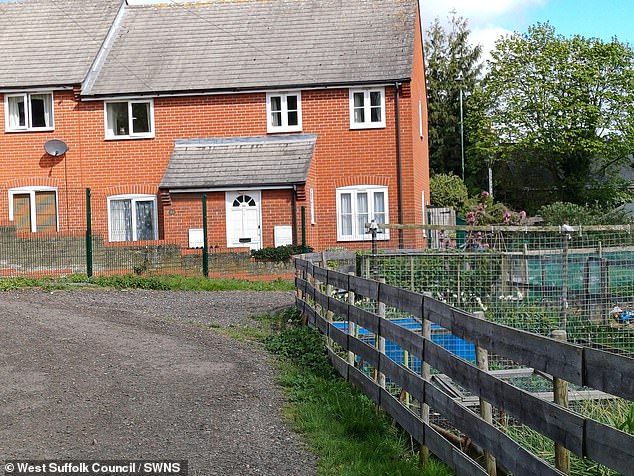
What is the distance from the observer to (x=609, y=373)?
4.20 metres

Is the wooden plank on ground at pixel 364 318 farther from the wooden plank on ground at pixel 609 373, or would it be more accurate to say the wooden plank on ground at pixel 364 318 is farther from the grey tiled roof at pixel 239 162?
the grey tiled roof at pixel 239 162

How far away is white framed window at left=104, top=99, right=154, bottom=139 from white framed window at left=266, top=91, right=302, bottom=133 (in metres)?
3.73

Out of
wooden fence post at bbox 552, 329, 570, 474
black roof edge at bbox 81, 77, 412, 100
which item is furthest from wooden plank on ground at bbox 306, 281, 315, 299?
black roof edge at bbox 81, 77, 412, 100

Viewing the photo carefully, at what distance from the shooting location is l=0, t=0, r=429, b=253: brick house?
2739 centimetres

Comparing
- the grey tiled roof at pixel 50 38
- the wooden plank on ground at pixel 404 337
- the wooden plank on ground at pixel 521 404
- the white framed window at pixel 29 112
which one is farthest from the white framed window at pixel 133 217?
the wooden plank on ground at pixel 521 404

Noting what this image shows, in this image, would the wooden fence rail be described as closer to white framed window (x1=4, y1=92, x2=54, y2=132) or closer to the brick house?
the brick house

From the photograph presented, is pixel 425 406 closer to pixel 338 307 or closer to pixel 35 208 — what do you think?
pixel 338 307

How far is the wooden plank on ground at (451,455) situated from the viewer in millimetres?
5859

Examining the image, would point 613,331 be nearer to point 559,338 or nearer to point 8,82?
point 559,338

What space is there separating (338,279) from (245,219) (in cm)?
1620

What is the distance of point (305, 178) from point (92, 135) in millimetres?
7766

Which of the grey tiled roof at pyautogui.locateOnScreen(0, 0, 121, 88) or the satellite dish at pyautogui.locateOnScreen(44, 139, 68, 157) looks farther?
the grey tiled roof at pyautogui.locateOnScreen(0, 0, 121, 88)

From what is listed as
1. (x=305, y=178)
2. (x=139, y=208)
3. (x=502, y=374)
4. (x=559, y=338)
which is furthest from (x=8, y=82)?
(x=559, y=338)

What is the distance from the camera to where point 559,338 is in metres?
5.46
